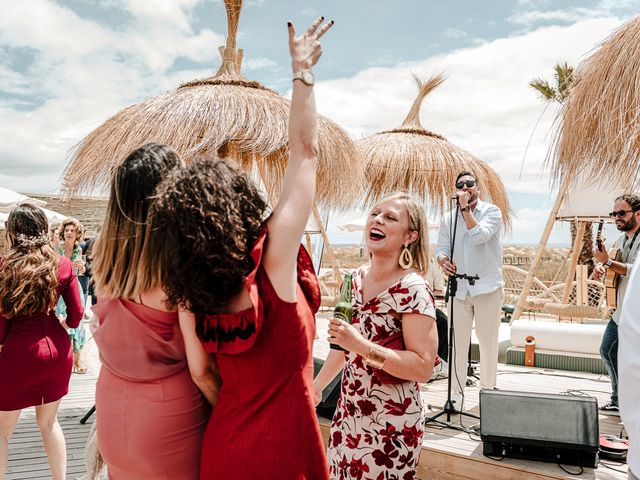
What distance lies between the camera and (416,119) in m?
9.48

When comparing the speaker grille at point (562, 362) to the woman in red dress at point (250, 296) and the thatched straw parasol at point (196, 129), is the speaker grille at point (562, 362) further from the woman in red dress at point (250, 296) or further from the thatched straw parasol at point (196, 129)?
the woman in red dress at point (250, 296)

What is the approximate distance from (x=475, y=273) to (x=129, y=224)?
377cm

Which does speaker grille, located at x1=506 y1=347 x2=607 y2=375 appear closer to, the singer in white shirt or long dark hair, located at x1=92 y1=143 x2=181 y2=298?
the singer in white shirt

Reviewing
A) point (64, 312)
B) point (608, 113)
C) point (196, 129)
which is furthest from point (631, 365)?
point (64, 312)

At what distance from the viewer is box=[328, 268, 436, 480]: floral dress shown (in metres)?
2.12

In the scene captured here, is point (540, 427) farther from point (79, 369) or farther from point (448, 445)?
point (79, 369)

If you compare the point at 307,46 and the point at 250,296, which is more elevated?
the point at 307,46

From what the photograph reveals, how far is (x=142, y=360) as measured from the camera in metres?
1.52

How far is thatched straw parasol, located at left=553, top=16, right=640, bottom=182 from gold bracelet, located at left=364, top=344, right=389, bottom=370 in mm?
2356

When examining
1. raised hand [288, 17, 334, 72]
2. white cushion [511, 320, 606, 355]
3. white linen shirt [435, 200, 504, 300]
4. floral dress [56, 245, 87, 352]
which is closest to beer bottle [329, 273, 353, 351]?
raised hand [288, 17, 334, 72]

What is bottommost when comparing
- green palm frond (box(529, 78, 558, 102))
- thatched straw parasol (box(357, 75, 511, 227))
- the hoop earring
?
the hoop earring

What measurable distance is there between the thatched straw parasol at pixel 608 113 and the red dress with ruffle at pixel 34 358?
12.1 ft

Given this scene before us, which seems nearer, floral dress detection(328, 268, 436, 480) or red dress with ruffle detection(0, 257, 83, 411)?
floral dress detection(328, 268, 436, 480)

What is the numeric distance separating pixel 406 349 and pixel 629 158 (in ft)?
8.28
